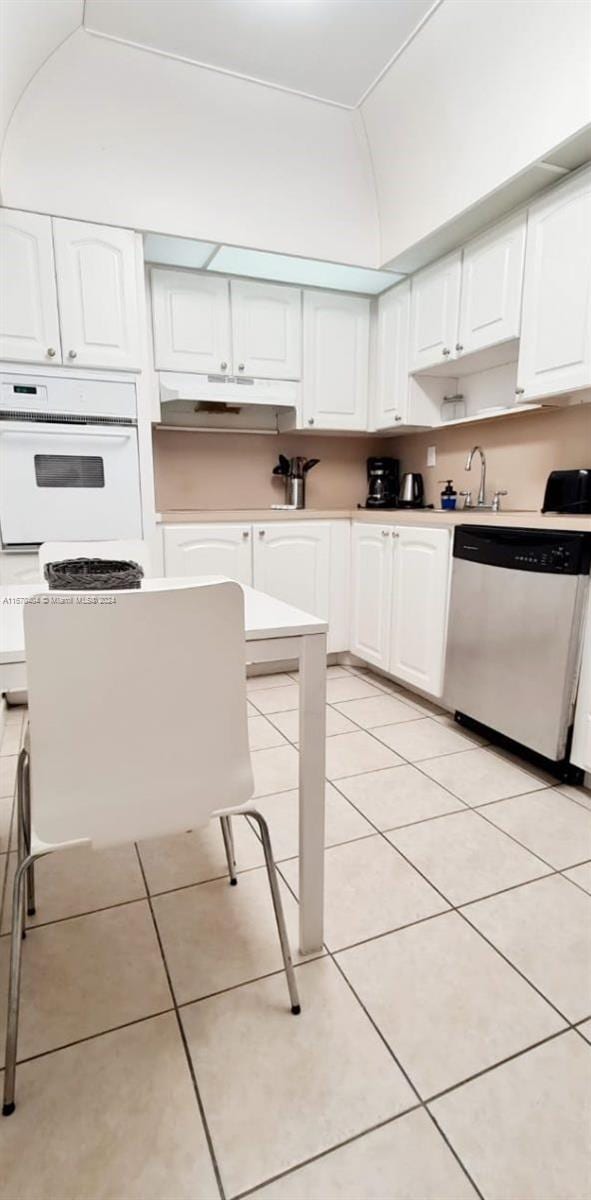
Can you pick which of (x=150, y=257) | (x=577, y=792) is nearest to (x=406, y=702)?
(x=577, y=792)

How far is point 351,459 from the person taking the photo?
146 inches

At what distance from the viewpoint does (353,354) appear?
3.28m

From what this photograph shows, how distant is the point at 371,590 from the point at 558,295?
5.09ft

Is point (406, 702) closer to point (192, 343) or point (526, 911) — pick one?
point (526, 911)

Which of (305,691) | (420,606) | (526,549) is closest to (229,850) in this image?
(305,691)

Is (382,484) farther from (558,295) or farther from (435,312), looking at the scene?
(558,295)

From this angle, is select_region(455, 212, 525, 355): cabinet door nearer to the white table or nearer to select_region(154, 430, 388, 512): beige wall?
select_region(154, 430, 388, 512): beige wall

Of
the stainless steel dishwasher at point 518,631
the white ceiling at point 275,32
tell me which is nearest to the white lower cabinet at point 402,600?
the stainless steel dishwasher at point 518,631

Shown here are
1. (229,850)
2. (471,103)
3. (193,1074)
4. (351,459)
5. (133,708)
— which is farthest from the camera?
(351,459)

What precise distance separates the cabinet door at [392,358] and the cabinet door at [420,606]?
847mm

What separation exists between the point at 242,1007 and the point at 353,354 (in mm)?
3163

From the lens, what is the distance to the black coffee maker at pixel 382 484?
3.48 meters

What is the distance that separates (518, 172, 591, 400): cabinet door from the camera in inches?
76.9

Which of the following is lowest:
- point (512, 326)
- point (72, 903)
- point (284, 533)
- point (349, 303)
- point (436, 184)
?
point (72, 903)
